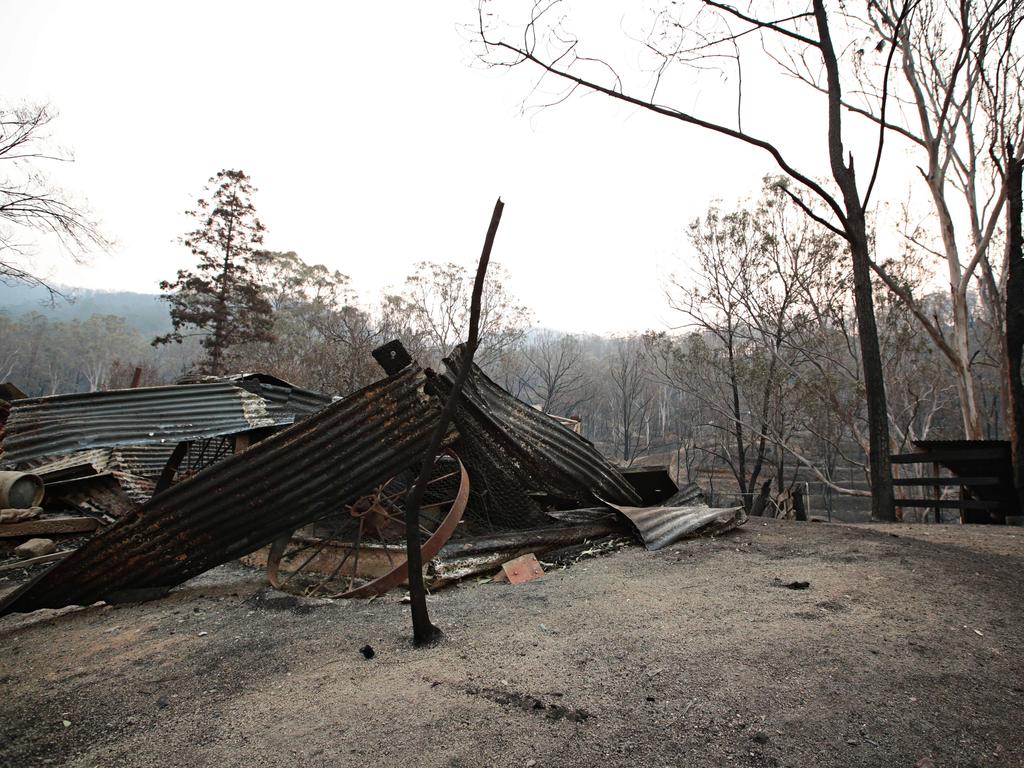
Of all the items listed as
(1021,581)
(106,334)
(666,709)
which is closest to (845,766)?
(666,709)

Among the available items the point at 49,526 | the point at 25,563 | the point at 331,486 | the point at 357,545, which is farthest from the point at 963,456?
the point at 49,526

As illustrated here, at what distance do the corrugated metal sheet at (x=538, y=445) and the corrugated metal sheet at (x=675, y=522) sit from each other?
13.4 inches

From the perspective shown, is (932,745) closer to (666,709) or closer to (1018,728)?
(1018,728)

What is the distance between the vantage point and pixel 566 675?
233 cm

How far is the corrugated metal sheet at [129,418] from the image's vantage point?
3.98m

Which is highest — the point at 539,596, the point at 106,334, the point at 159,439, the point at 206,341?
the point at 106,334

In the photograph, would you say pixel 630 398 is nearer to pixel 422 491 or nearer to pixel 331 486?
pixel 331 486

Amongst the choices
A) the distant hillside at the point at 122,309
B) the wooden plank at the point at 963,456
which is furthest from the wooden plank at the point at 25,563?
the distant hillside at the point at 122,309

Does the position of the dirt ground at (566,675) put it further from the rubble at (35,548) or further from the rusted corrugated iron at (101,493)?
the rusted corrugated iron at (101,493)

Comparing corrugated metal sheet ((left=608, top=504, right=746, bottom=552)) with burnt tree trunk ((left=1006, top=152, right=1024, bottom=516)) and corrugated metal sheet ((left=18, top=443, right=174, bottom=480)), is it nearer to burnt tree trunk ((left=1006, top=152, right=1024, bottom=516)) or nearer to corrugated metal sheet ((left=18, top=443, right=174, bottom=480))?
burnt tree trunk ((left=1006, top=152, right=1024, bottom=516))

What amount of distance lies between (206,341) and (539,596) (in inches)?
1215

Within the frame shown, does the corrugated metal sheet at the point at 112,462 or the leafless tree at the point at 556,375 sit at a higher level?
the leafless tree at the point at 556,375

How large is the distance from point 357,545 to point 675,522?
2695mm

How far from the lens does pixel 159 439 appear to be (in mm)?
4070
